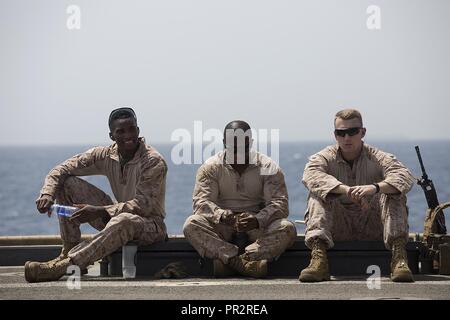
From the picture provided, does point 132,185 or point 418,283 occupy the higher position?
point 132,185

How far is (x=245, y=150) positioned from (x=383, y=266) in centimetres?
153

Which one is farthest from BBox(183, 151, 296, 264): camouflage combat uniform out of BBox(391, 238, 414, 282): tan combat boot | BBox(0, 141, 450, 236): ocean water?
BBox(0, 141, 450, 236): ocean water

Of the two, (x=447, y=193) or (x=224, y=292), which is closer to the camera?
(x=224, y=292)

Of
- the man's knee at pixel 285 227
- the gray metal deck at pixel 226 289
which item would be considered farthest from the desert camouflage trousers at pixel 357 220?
the gray metal deck at pixel 226 289

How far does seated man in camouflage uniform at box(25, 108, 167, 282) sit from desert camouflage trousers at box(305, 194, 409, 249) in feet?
4.47

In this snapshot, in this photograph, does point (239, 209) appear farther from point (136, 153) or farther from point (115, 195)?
point (115, 195)

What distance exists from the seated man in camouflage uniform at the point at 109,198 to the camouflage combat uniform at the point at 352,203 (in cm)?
134

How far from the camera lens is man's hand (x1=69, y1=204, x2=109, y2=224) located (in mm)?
12250

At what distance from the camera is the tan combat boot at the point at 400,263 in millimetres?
11617

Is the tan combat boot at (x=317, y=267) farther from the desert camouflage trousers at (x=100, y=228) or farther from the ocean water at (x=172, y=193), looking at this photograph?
the ocean water at (x=172, y=193)

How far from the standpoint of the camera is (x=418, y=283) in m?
11.6

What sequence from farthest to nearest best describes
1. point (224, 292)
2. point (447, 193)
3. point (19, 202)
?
point (19, 202) < point (447, 193) < point (224, 292)
